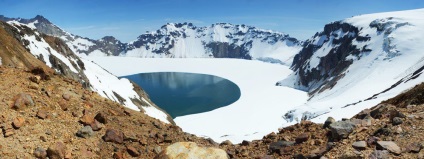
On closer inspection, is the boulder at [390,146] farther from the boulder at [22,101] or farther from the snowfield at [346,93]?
the snowfield at [346,93]

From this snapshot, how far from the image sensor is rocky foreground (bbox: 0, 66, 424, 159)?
1152cm

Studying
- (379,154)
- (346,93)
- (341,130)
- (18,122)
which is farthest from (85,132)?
(346,93)

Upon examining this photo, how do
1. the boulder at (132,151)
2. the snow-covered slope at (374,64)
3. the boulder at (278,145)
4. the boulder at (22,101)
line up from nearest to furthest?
the boulder at (22,101) < the boulder at (132,151) < the boulder at (278,145) < the snow-covered slope at (374,64)

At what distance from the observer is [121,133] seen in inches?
570

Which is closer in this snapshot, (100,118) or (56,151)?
(56,151)

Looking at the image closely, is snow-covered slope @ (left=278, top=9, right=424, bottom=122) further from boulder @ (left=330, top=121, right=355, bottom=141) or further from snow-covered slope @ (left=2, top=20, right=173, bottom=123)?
boulder @ (left=330, top=121, right=355, bottom=141)

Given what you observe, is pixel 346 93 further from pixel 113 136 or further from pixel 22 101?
pixel 22 101

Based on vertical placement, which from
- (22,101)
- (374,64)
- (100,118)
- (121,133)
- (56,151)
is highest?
(22,101)

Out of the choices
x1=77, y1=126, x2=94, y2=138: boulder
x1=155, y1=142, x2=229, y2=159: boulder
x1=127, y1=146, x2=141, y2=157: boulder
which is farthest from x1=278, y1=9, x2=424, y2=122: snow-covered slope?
x1=77, y1=126, x2=94, y2=138: boulder

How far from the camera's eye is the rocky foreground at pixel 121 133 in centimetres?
1152

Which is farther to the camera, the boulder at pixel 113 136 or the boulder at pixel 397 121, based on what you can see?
the boulder at pixel 113 136

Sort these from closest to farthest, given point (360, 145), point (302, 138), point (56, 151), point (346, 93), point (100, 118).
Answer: point (360, 145) → point (56, 151) → point (302, 138) → point (100, 118) → point (346, 93)

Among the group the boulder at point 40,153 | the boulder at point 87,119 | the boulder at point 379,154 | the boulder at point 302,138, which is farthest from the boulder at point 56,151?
the boulder at point 379,154

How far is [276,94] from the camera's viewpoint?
181250 millimetres
